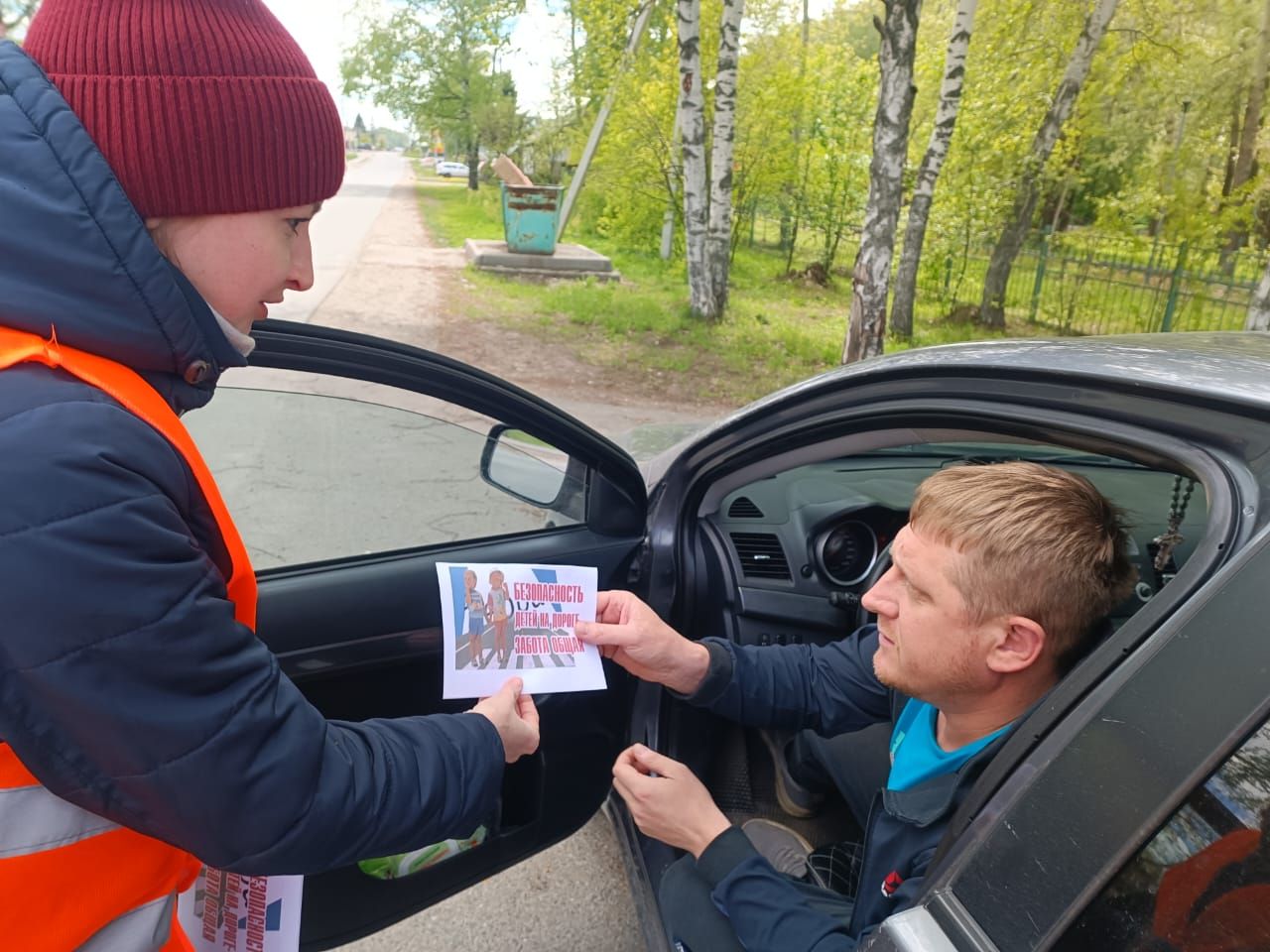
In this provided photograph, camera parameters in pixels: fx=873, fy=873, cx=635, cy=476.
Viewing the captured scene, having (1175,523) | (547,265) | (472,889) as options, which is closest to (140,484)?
(1175,523)

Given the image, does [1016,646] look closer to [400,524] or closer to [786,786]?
[786,786]

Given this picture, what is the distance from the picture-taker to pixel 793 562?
2617 millimetres

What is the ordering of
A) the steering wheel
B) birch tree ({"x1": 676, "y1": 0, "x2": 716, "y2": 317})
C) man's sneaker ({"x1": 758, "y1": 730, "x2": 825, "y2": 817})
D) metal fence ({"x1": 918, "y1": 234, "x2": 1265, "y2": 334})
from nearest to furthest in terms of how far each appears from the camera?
the steering wheel
man's sneaker ({"x1": 758, "y1": 730, "x2": 825, "y2": 817})
birch tree ({"x1": 676, "y1": 0, "x2": 716, "y2": 317})
metal fence ({"x1": 918, "y1": 234, "x2": 1265, "y2": 334})

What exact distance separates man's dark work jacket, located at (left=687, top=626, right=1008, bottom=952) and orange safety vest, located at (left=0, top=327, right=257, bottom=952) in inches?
35.4

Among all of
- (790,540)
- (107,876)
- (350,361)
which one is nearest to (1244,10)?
(790,540)

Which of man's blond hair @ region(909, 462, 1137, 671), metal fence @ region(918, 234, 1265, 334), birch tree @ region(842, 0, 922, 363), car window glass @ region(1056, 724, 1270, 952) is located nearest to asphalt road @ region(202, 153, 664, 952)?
man's blond hair @ region(909, 462, 1137, 671)

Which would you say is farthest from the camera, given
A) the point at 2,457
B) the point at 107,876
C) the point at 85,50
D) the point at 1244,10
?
the point at 1244,10

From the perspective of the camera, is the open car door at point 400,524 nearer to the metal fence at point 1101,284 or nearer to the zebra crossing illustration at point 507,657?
the zebra crossing illustration at point 507,657

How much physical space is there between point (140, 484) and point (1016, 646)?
1273mm

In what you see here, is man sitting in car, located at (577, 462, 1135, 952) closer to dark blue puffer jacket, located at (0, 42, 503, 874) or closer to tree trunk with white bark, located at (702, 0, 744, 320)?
dark blue puffer jacket, located at (0, 42, 503, 874)

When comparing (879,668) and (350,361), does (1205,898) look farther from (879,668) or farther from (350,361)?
(350,361)

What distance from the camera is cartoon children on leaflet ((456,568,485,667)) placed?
168 cm

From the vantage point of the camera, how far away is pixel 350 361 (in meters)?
1.84

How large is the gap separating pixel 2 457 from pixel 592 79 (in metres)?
18.2
